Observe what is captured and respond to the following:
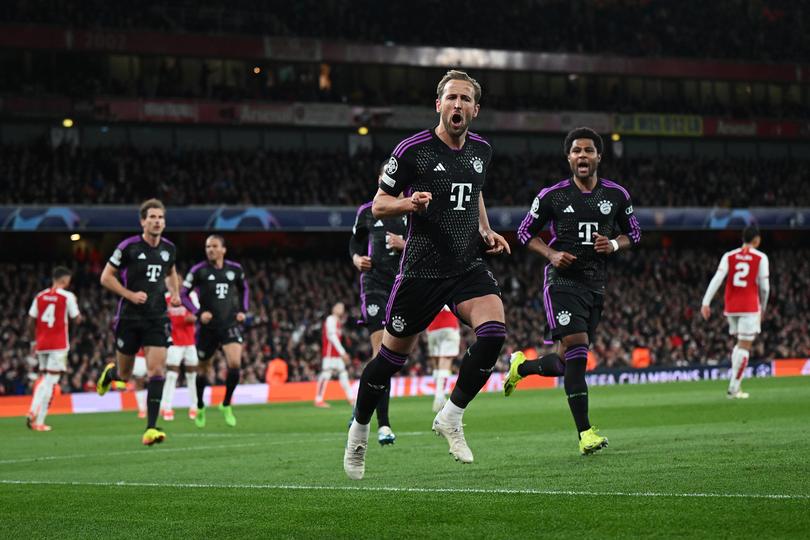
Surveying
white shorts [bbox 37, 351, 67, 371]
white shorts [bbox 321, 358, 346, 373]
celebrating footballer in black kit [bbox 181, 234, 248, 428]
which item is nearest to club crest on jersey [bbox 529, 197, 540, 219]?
celebrating footballer in black kit [bbox 181, 234, 248, 428]

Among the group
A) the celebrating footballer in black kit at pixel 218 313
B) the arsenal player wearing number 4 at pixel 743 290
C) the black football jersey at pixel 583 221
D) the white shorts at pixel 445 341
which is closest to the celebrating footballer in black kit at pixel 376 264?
the black football jersey at pixel 583 221

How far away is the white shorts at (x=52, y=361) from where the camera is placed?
801 inches

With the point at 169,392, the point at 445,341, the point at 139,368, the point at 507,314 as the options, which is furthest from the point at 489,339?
the point at 507,314

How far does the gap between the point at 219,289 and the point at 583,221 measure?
29.4 feet

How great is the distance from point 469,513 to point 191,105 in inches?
1652

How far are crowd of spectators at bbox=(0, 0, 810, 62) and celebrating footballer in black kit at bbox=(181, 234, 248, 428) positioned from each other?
28286 mm

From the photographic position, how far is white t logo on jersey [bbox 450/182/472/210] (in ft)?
27.5

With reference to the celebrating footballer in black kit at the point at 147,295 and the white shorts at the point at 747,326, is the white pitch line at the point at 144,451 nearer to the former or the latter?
the celebrating footballer in black kit at the point at 147,295

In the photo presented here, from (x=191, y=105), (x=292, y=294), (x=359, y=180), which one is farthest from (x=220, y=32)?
(x=292, y=294)

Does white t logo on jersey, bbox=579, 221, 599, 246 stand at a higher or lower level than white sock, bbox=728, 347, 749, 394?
higher

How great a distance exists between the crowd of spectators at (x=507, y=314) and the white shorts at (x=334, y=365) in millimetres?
7391

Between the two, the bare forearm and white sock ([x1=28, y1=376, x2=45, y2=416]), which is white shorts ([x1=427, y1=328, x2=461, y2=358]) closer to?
white sock ([x1=28, y1=376, x2=45, y2=416])

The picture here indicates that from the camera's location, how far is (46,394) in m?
19.9

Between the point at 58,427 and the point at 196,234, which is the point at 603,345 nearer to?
the point at 196,234
